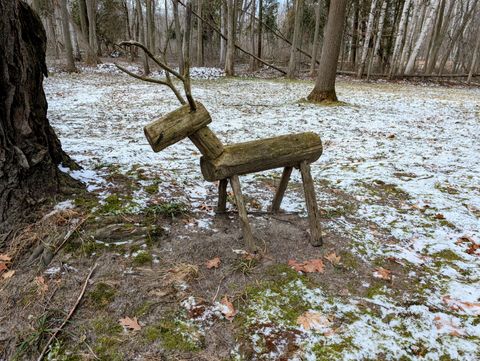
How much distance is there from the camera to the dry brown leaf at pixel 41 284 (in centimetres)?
248

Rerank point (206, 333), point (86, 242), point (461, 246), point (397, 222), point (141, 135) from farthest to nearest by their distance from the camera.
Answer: point (141, 135), point (397, 222), point (461, 246), point (86, 242), point (206, 333)

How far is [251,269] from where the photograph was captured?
2.85m

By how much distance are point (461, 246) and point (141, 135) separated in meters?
5.70

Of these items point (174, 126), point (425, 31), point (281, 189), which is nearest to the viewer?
point (174, 126)

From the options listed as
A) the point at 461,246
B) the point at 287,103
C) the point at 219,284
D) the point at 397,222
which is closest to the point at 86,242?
the point at 219,284

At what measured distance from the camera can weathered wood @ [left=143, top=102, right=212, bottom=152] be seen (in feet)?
8.26

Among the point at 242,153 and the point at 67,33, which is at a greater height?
the point at 67,33

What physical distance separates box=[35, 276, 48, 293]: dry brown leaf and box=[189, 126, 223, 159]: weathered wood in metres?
1.63

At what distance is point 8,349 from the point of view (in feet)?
6.89

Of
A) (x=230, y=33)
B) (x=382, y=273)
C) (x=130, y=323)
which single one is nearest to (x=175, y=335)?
(x=130, y=323)

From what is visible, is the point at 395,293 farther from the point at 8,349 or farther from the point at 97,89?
the point at 97,89

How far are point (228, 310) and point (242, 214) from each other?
2.85 ft

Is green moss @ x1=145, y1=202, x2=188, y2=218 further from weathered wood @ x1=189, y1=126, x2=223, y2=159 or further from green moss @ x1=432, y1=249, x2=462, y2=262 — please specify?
green moss @ x1=432, y1=249, x2=462, y2=262

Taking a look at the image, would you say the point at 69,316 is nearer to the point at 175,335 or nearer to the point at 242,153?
the point at 175,335
